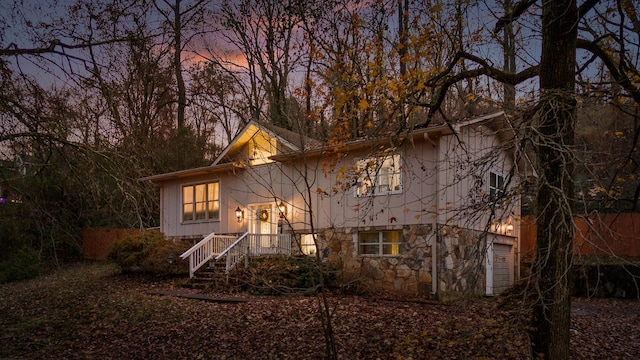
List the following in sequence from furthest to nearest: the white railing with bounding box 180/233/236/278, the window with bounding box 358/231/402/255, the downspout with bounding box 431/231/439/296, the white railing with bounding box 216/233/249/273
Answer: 1. the white railing with bounding box 180/233/236/278
2. the white railing with bounding box 216/233/249/273
3. the window with bounding box 358/231/402/255
4. the downspout with bounding box 431/231/439/296

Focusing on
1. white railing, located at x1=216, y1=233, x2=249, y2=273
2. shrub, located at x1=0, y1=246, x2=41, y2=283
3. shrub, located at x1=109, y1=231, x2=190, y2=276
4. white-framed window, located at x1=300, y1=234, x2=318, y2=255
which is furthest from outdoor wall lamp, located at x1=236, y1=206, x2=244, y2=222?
shrub, located at x1=0, y1=246, x2=41, y2=283

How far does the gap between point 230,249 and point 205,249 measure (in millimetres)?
1147

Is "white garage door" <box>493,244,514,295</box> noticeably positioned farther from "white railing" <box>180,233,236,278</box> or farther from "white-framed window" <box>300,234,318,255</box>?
"white railing" <box>180,233,236,278</box>

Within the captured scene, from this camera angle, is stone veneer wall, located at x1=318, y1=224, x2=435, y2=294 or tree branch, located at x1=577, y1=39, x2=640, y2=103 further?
stone veneer wall, located at x1=318, y1=224, x2=435, y2=294

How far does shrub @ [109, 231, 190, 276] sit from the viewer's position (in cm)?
1473

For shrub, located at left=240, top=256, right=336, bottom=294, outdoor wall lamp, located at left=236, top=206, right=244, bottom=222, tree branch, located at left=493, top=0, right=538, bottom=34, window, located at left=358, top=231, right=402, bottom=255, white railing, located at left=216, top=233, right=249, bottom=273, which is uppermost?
tree branch, located at left=493, top=0, right=538, bottom=34

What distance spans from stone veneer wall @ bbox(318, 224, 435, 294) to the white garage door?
3259 mm

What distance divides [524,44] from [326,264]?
24.4 feet

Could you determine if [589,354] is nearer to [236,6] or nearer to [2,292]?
[236,6]

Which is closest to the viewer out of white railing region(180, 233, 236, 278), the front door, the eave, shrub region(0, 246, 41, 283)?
white railing region(180, 233, 236, 278)

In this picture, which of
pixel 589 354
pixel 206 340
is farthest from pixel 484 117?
pixel 206 340

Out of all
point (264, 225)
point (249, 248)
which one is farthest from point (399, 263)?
point (264, 225)

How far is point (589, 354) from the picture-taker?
7004 millimetres

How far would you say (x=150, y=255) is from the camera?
15.0 metres
